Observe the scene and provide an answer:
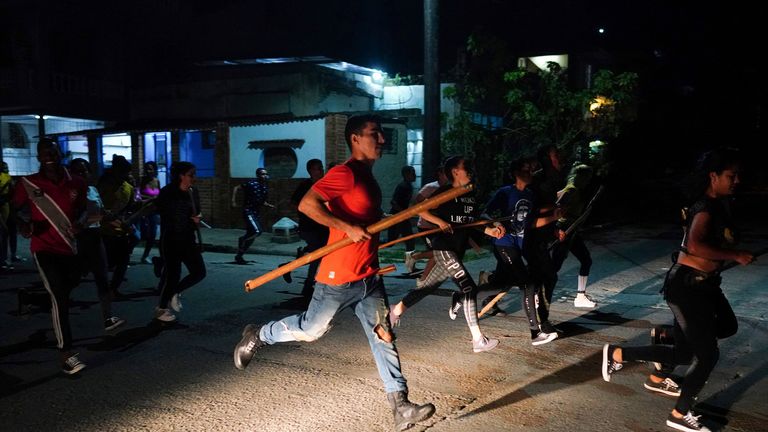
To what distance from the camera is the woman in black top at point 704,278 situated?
3842mm

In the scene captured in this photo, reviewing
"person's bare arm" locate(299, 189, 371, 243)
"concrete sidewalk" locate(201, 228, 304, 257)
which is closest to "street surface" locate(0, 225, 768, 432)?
"person's bare arm" locate(299, 189, 371, 243)

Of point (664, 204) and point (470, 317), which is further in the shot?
point (664, 204)

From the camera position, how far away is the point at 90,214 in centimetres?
594

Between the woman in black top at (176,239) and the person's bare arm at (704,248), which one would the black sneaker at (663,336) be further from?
the woman in black top at (176,239)

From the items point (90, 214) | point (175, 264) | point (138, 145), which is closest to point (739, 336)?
point (175, 264)

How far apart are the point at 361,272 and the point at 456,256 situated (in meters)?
2.04

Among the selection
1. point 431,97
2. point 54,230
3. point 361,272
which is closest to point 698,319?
point 361,272

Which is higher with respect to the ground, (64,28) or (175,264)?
(64,28)

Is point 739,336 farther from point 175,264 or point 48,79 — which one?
point 48,79

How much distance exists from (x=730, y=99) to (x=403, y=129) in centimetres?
1451

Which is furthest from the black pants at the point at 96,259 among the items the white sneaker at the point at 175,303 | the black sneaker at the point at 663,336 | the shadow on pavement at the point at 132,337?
the black sneaker at the point at 663,336

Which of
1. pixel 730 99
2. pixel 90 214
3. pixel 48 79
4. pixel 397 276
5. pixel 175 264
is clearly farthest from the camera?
pixel 730 99

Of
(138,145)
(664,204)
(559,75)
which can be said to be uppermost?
(559,75)

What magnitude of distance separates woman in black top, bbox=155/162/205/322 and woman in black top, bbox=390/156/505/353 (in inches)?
98.2
